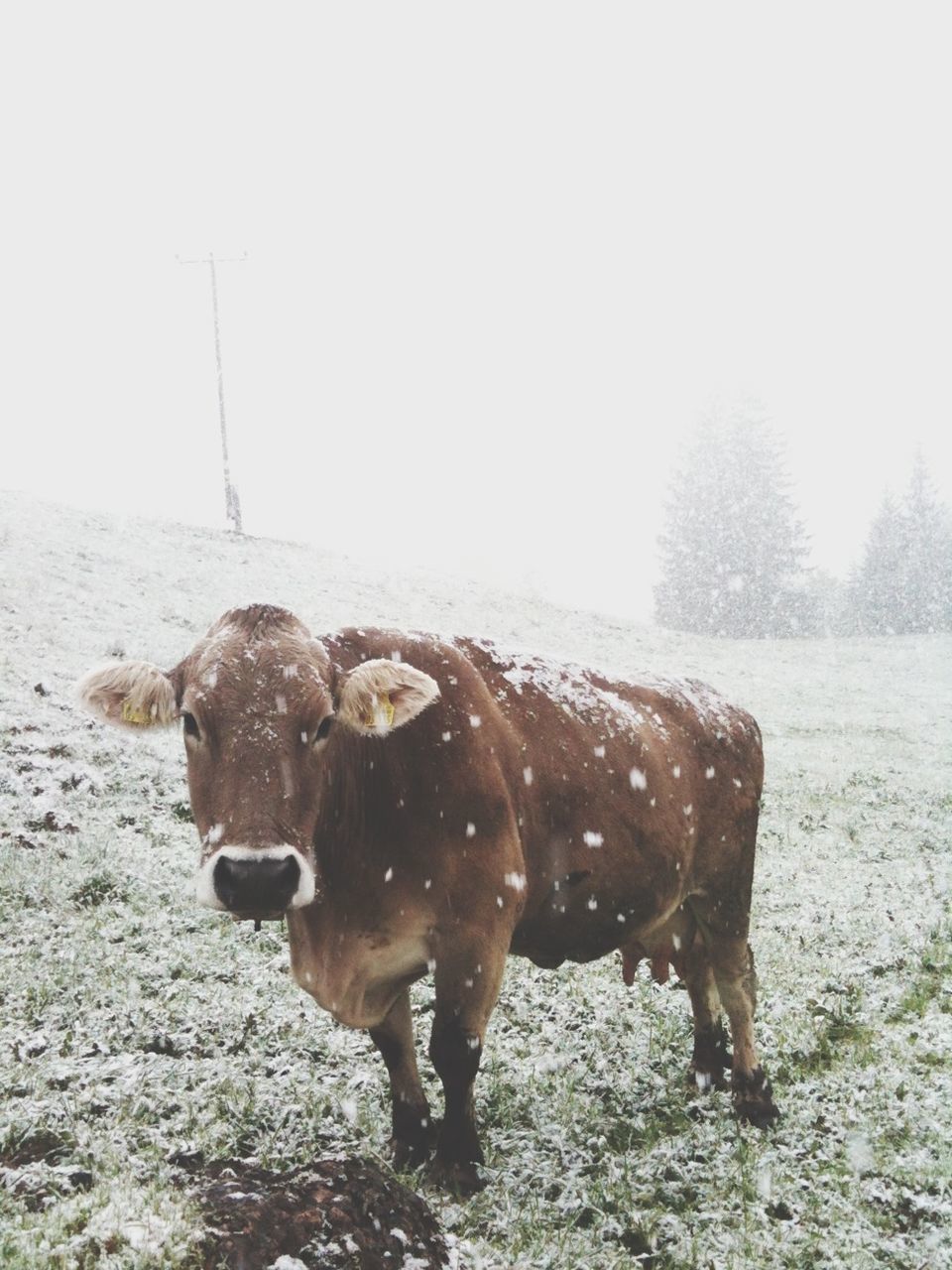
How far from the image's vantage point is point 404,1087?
15.7ft

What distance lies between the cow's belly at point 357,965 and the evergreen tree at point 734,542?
4606 centimetres

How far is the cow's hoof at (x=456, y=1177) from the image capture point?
4.33 meters

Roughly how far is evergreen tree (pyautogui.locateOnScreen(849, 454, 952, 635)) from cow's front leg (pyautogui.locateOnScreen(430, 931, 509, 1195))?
51.9m

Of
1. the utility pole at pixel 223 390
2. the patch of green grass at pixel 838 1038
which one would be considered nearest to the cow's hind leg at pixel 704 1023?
the patch of green grass at pixel 838 1038

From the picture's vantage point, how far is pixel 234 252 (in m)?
35.8

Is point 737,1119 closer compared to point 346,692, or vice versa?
point 346,692

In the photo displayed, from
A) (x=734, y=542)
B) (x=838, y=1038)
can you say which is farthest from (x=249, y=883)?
(x=734, y=542)

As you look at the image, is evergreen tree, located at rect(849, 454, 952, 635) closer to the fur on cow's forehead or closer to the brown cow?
→ the brown cow

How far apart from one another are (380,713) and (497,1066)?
3125 mm

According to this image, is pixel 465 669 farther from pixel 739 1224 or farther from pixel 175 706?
pixel 739 1224

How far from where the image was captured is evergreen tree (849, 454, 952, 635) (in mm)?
50500

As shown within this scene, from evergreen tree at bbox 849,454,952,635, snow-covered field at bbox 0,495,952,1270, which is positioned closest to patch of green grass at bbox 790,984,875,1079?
snow-covered field at bbox 0,495,952,1270

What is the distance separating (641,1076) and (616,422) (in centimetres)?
16891

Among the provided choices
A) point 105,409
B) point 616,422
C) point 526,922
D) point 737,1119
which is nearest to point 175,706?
point 526,922
